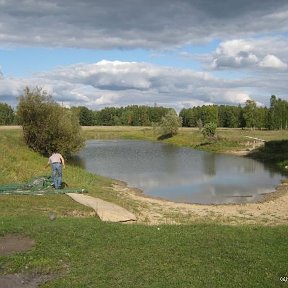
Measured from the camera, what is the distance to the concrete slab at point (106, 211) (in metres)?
18.0

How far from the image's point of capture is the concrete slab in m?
18.0

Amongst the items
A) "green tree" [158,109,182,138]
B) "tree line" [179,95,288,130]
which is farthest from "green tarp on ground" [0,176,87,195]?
"tree line" [179,95,288,130]

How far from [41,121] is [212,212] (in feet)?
93.1

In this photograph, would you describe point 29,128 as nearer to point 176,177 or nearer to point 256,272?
point 176,177

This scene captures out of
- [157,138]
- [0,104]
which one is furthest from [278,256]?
[0,104]

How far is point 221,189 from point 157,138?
87123 millimetres

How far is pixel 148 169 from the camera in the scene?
51281 millimetres

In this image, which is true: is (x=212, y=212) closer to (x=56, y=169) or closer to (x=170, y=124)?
(x=56, y=169)

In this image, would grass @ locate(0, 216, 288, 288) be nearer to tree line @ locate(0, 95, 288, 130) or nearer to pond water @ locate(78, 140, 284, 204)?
pond water @ locate(78, 140, 284, 204)

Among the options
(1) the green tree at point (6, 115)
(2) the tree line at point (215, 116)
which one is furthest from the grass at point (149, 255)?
(1) the green tree at point (6, 115)

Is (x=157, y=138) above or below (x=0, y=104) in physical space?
below

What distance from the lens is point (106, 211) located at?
→ 18.9 m

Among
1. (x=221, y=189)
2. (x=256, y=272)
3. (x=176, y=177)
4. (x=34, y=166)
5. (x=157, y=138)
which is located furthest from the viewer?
(x=157, y=138)

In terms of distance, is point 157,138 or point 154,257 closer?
point 154,257
